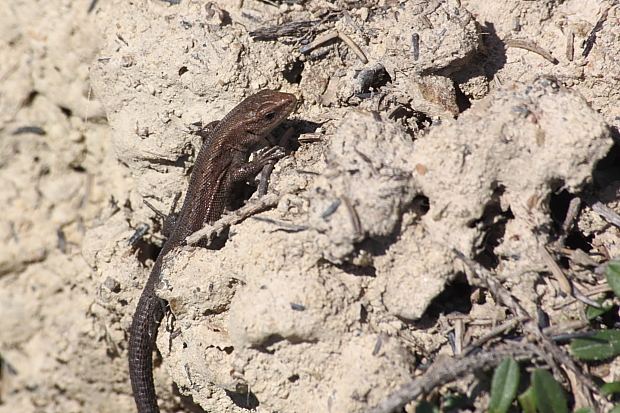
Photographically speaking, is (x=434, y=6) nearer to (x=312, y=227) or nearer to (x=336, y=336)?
(x=312, y=227)

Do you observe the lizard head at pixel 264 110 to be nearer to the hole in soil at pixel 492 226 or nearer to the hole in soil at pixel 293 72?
the hole in soil at pixel 293 72

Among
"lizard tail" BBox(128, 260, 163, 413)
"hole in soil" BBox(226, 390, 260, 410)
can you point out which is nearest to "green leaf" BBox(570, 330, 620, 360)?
"hole in soil" BBox(226, 390, 260, 410)

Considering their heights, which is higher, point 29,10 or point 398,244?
point 29,10

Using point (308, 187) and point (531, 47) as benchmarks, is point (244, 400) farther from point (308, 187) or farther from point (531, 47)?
point (531, 47)

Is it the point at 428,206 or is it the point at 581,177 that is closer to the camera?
the point at 581,177

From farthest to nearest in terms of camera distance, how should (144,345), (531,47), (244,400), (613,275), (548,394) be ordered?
(144,345)
(244,400)
(531,47)
(613,275)
(548,394)

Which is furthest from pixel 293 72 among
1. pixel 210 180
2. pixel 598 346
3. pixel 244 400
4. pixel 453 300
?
pixel 598 346

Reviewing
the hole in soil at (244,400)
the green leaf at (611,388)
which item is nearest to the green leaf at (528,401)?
the green leaf at (611,388)

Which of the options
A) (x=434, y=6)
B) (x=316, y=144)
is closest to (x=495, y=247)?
(x=316, y=144)
